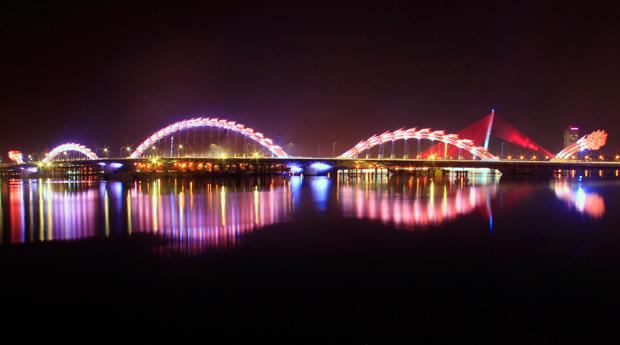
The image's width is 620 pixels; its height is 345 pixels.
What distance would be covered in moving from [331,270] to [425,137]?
50.6 m

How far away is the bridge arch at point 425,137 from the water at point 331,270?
40242 mm

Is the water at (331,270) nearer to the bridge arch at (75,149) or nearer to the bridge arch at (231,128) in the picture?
the bridge arch at (231,128)

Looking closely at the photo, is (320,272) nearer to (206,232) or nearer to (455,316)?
(455,316)

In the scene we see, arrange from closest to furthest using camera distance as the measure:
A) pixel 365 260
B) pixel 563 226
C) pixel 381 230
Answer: pixel 365 260 → pixel 381 230 → pixel 563 226

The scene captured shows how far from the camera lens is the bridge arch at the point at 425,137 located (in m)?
53.0

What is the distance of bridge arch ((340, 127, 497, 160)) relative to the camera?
174ft

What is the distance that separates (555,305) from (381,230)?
591 centimetres

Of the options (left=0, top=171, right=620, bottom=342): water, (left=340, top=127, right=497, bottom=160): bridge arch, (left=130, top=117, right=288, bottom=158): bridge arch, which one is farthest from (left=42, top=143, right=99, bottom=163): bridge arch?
(left=0, top=171, right=620, bottom=342): water

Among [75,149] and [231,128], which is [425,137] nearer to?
[231,128]

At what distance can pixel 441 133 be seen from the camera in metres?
54.1

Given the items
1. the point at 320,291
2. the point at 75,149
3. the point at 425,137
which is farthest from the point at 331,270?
A: the point at 75,149

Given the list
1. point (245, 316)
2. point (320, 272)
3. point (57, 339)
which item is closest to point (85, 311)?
point (57, 339)

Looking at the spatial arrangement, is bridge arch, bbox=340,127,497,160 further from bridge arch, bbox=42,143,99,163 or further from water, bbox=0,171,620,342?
bridge arch, bbox=42,143,99,163

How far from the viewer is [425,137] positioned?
55.5 meters
